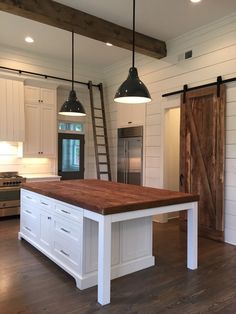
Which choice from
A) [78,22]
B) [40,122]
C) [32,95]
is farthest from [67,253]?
[32,95]

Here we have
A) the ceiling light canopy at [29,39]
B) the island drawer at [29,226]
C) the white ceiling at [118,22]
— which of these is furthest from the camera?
the ceiling light canopy at [29,39]

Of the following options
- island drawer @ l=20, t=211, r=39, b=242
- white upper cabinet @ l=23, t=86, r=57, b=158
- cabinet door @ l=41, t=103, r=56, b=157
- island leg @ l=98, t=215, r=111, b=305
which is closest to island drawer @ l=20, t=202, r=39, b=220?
island drawer @ l=20, t=211, r=39, b=242

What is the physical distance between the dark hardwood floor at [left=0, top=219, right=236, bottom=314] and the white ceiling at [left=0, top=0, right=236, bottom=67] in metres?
3.54

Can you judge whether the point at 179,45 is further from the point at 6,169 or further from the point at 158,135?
the point at 6,169

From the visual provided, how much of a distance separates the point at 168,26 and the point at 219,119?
1.81 m

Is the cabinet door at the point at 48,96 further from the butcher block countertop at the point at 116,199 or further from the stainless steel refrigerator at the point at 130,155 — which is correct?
the butcher block countertop at the point at 116,199

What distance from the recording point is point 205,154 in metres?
4.52

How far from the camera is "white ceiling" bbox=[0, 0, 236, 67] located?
152 inches

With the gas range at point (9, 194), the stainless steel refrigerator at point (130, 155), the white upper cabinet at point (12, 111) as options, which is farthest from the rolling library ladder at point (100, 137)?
the gas range at point (9, 194)

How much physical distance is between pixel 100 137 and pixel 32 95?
193 cm

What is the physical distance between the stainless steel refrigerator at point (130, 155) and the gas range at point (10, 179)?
7.22 feet

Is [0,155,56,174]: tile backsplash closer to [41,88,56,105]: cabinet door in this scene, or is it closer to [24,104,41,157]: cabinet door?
[24,104,41,157]: cabinet door

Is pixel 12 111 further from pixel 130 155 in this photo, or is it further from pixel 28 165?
pixel 130 155

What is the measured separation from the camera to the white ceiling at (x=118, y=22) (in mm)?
3873
